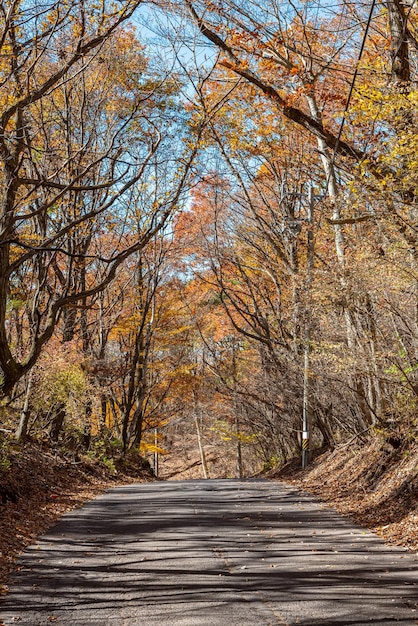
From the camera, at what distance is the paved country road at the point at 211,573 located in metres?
4.80

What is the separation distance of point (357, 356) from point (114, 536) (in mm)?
4920

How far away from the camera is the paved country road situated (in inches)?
189

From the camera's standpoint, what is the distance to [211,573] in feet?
19.8

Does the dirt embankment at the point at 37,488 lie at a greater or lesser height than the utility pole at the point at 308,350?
lesser

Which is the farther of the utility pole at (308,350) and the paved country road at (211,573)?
the utility pole at (308,350)

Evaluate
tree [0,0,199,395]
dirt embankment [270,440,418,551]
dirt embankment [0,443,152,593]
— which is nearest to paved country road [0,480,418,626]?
dirt embankment [0,443,152,593]

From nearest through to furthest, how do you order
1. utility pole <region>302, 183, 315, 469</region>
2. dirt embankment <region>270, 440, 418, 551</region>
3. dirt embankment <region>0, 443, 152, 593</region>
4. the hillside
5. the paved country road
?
1. the paved country road
2. dirt embankment <region>0, 443, 152, 593</region>
3. the hillside
4. dirt embankment <region>270, 440, 418, 551</region>
5. utility pole <region>302, 183, 315, 469</region>

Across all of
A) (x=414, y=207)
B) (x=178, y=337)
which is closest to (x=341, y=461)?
(x=414, y=207)

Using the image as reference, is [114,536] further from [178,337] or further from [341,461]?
[178,337]

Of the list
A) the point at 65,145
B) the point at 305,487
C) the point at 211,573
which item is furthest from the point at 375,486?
the point at 65,145

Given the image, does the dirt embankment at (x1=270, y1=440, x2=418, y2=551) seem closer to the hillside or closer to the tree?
the hillside

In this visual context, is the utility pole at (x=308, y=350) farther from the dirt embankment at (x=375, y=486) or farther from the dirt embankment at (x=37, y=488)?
the dirt embankment at (x=37, y=488)

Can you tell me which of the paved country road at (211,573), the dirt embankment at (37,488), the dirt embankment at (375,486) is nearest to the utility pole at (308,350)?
the dirt embankment at (375,486)

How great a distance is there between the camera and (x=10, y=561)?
6578mm
